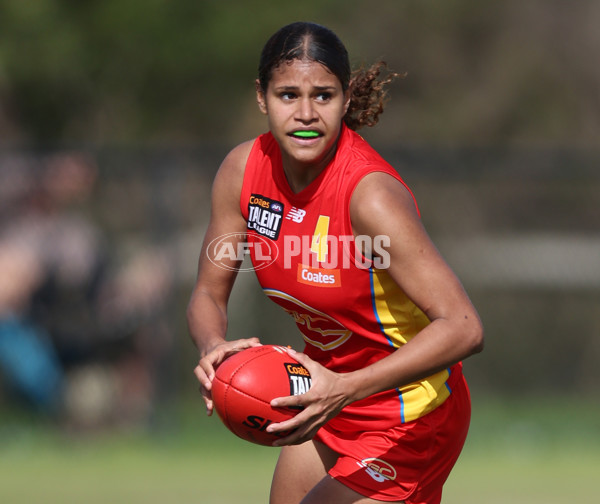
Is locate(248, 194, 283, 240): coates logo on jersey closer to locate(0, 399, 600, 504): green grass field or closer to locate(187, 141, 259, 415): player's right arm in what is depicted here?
locate(187, 141, 259, 415): player's right arm

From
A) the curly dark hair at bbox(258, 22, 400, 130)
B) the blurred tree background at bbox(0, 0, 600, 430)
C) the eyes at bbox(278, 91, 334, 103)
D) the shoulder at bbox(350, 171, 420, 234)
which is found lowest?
the shoulder at bbox(350, 171, 420, 234)

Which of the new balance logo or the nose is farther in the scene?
the new balance logo

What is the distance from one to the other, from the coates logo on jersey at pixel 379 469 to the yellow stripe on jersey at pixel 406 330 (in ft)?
0.59

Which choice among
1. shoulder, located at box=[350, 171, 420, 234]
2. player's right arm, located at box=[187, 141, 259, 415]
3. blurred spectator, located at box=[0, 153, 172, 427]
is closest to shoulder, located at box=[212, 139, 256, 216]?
player's right arm, located at box=[187, 141, 259, 415]

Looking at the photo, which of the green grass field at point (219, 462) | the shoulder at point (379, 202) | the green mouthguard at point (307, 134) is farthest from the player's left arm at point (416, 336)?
the green grass field at point (219, 462)

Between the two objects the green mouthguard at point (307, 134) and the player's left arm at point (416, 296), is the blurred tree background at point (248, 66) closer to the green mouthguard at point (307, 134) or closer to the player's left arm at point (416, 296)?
the green mouthguard at point (307, 134)

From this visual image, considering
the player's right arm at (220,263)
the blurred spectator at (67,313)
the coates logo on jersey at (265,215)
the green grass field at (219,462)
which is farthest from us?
the blurred spectator at (67,313)

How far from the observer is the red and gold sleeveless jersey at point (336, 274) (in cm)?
333

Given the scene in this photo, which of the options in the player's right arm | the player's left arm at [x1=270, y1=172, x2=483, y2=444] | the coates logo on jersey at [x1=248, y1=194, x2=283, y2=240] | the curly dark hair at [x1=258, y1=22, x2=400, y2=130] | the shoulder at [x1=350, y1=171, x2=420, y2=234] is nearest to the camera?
the player's left arm at [x1=270, y1=172, x2=483, y2=444]

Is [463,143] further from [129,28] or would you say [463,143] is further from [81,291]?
[81,291]

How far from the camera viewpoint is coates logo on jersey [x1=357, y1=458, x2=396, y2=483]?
3.45m

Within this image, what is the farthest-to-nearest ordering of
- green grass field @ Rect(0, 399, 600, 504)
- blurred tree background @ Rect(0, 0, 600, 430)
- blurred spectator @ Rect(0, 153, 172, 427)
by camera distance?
1. blurred tree background @ Rect(0, 0, 600, 430)
2. blurred spectator @ Rect(0, 153, 172, 427)
3. green grass field @ Rect(0, 399, 600, 504)

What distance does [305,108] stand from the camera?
3.30 meters

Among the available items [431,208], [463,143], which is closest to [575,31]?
[463,143]
